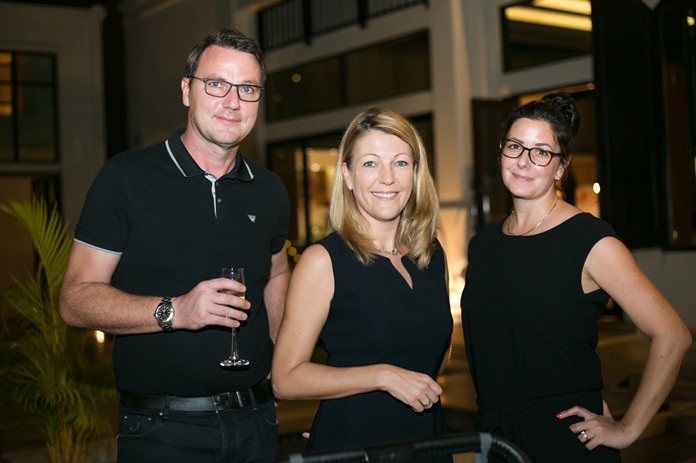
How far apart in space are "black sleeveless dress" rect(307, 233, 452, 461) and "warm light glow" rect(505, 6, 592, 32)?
25.0ft

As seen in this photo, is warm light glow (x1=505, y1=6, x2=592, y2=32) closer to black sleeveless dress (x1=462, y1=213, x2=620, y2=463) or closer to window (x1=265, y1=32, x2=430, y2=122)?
window (x1=265, y1=32, x2=430, y2=122)

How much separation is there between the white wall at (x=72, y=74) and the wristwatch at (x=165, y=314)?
13745 mm

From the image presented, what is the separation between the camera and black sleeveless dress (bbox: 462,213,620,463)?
2.20 m

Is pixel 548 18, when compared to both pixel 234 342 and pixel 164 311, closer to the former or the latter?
pixel 234 342

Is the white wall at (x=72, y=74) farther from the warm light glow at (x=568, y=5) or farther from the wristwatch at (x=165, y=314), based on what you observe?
the wristwatch at (x=165, y=314)

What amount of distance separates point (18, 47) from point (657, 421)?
43.7 feet

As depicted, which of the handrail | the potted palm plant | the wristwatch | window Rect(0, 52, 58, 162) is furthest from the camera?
window Rect(0, 52, 58, 162)

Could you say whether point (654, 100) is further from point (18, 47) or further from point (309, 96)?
point (18, 47)

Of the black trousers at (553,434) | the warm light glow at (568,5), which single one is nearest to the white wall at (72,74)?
the warm light glow at (568,5)

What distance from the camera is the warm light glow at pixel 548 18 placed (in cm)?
923

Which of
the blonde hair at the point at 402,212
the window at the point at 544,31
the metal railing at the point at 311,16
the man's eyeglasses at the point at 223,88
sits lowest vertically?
the blonde hair at the point at 402,212

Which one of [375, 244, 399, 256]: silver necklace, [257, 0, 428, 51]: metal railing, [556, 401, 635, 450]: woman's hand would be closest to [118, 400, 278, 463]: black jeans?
[375, 244, 399, 256]: silver necklace

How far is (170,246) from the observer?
2.29 meters

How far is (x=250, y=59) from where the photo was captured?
2363mm
